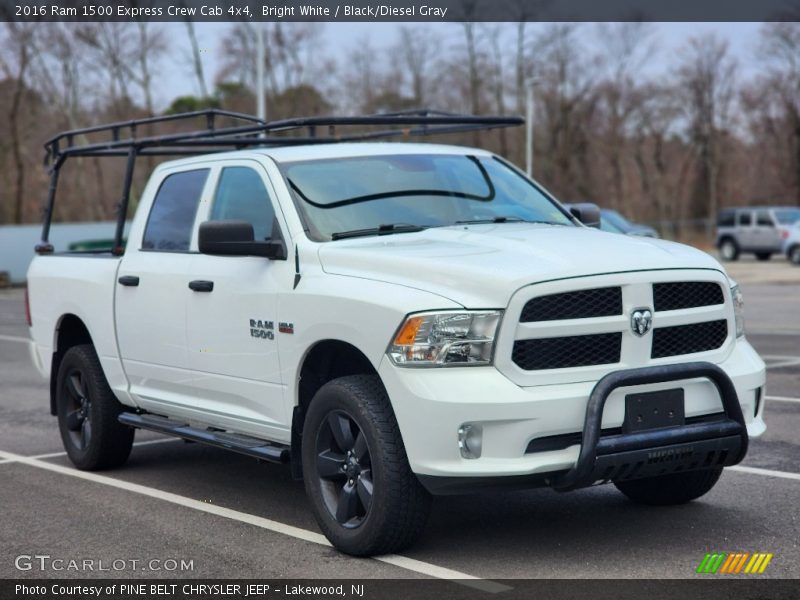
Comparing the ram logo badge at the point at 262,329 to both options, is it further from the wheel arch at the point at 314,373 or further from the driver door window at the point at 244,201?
the driver door window at the point at 244,201

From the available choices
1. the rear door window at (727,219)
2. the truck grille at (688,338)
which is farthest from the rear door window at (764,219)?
A: the truck grille at (688,338)

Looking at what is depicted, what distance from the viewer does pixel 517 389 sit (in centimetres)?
529

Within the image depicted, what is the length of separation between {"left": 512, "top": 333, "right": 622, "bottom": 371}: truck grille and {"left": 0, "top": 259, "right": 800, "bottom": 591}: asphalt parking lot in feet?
2.98

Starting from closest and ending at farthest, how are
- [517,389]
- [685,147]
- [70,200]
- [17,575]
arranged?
1. [517,389]
2. [17,575]
3. [70,200]
4. [685,147]

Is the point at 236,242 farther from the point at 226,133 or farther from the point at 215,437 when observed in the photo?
the point at 226,133

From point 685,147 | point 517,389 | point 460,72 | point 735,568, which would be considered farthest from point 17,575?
point 685,147

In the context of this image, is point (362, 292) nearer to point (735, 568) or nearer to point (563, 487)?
point (563, 487)

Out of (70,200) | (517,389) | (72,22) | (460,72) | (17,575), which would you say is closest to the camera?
(517,389)

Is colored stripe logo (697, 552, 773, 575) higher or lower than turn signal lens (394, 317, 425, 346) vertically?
lower

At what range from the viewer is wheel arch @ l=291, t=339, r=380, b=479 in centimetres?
612

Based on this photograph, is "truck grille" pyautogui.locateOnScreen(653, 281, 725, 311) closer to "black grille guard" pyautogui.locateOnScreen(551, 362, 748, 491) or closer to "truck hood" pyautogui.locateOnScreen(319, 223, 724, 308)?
"truck hood" pyautogui.locateOnScreen(319, 223, 724, 308)

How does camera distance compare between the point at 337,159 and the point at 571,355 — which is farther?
the point at 337,159

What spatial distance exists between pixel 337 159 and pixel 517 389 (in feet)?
7.33

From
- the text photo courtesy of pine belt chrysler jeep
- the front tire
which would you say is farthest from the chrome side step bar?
the front tire
